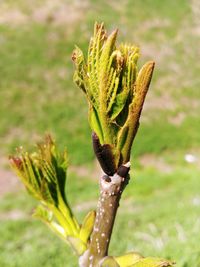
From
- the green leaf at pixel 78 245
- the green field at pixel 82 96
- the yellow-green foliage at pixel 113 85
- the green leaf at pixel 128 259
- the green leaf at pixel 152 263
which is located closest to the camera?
the yellow-green foliage at pixel 113 85

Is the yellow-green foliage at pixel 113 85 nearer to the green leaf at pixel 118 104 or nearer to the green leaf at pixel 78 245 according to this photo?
the green leaf at pixel 118 104

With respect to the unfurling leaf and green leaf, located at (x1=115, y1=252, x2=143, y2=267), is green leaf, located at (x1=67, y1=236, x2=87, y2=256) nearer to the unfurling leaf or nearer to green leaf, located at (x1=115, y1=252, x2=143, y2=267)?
the unfurling leaf

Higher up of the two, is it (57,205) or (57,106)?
(57,205)

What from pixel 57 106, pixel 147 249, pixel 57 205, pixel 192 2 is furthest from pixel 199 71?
pixel 57 205

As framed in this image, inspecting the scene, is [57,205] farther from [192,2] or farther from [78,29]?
[192,2]

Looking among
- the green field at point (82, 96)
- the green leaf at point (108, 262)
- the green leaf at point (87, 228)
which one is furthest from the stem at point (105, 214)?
the green field at point (82, 96)

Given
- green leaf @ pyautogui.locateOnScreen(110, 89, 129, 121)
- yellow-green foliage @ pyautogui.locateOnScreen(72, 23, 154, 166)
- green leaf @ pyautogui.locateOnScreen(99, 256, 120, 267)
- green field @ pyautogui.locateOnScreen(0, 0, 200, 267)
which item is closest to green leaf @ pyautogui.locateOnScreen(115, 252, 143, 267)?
green leaf @ pyautogui.locateOnScreen(99, 256, 120, 267)
